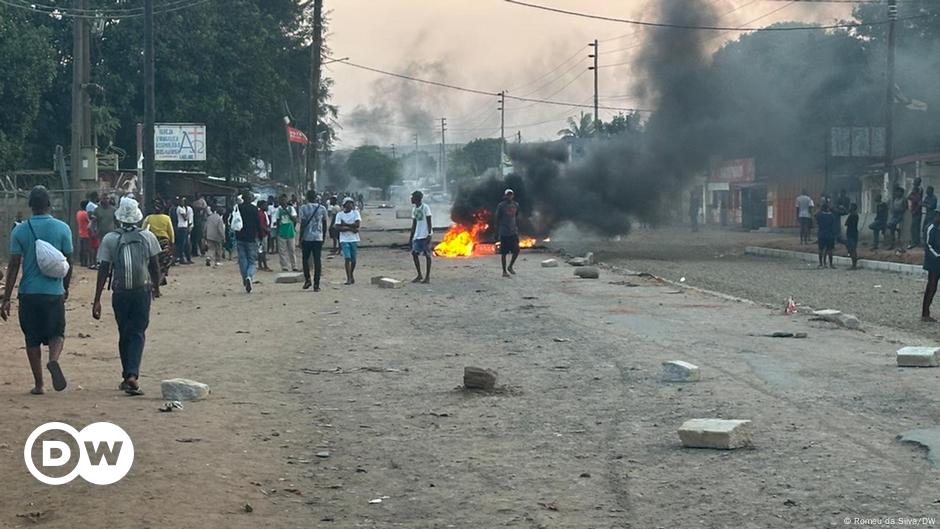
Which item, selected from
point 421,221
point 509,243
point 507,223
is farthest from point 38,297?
point 509,243

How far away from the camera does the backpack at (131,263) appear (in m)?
10.0

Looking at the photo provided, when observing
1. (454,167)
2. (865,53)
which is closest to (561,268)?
(865,53)

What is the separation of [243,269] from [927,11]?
126 feet

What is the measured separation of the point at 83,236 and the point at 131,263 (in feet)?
61.2

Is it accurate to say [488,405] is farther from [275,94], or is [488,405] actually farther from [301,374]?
[275,94]

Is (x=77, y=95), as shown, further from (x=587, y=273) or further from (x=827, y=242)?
(x=827, y=242)

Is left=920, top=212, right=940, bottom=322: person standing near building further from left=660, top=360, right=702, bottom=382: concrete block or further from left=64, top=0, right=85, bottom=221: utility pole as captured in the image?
left=64, top=0, right=85, bottom=221: utility pole

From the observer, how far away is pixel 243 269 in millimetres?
20906

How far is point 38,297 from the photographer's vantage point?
9805 millimetres

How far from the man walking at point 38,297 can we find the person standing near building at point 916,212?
2532 cm

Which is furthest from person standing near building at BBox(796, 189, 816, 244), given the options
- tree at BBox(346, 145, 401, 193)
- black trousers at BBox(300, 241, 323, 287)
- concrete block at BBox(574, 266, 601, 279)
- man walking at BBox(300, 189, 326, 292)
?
tree at BBox(346, 145, 401, 193)

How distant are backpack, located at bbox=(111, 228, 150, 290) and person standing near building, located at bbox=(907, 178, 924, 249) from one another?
24766 mm

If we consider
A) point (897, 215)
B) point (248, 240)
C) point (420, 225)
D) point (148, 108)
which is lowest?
point (248, 240)

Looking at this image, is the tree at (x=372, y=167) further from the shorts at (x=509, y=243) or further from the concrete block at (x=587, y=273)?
the concrete block at (x=587, y=273)
